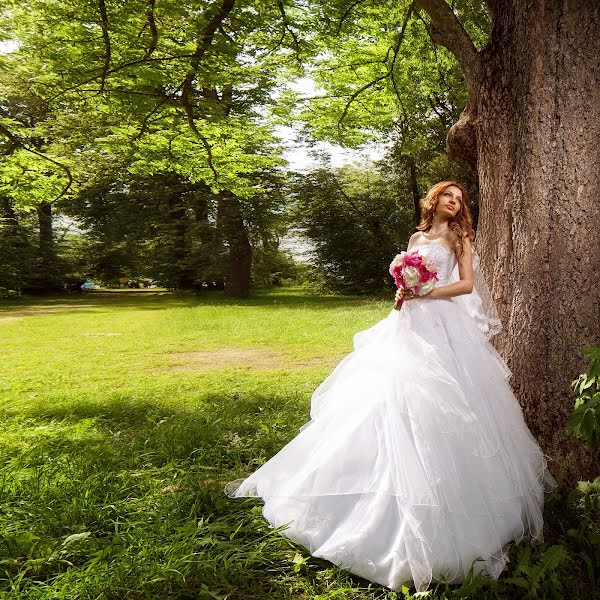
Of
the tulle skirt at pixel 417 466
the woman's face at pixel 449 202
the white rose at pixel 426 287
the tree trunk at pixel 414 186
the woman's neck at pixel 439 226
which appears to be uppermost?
the tree trunk at pixel 414 186

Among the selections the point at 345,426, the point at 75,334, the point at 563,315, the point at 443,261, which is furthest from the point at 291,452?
the point at 75,334

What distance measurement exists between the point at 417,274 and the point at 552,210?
1091 mm

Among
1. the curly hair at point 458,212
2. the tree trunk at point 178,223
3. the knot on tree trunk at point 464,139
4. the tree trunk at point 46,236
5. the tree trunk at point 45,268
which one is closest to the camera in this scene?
the curly hair at point 458,212

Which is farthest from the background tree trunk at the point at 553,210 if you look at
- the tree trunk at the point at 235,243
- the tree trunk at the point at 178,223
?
the tree trunk at the point at 178,223

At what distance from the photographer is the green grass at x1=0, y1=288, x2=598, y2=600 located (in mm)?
2771

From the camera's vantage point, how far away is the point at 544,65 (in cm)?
365

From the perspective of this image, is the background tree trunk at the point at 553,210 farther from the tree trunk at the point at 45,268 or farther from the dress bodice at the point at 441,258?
the tree trunk at the point at 45,268

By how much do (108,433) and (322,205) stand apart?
71.5 ft

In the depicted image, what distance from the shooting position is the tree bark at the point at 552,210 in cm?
356

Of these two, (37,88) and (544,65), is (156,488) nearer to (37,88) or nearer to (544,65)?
(544,65)

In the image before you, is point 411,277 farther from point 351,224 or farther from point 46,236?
point 46,236

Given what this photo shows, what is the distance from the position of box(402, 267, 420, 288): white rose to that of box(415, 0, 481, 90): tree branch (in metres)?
1.82

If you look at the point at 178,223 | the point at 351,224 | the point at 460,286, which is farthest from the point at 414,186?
the point at 460,286

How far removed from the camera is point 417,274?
3455 millimetres
